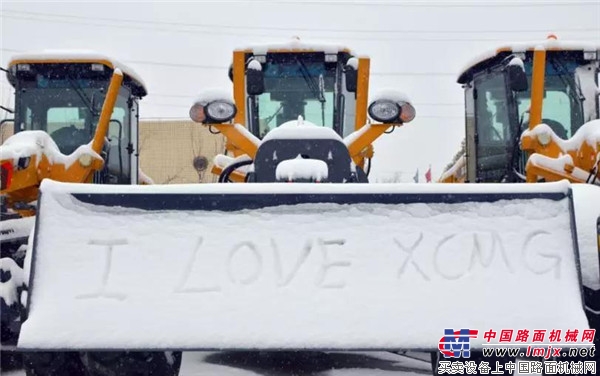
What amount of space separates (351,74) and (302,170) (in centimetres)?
240

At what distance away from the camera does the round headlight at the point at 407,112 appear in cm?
537

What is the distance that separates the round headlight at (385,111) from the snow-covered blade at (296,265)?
2.05m

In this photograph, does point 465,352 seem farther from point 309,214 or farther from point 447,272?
point 309,214

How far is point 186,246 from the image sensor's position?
128 inches

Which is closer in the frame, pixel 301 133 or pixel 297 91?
pixel 301 133

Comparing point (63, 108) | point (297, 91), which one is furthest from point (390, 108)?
point (63, 108)

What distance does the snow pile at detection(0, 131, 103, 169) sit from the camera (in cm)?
611

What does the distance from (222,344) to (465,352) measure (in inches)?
40.3

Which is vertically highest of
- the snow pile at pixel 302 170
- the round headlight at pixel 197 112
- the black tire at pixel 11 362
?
the round headlight at pixel 197 112

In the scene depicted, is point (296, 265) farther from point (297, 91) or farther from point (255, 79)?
point (297, 91)

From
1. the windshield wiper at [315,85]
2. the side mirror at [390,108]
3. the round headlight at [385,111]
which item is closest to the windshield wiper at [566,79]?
the windshield wiper at [315,85]

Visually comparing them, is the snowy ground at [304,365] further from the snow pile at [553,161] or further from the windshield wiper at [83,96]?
the windshield wiper at [83,96]

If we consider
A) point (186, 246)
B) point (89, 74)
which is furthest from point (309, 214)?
point (89, 74)

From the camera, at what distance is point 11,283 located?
13.6 feet
